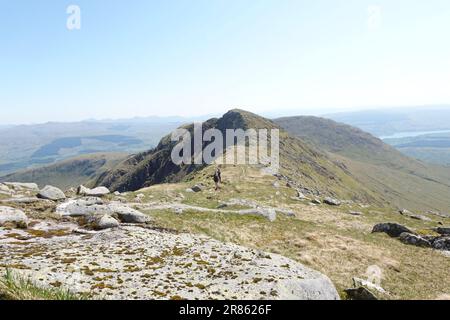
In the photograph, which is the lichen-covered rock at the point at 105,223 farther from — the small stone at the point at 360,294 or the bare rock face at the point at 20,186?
the bare rock face at the point at 20,186

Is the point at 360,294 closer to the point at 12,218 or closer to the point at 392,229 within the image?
the point at 12,218

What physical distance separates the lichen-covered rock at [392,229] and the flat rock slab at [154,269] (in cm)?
2928

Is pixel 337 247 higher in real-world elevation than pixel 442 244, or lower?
higher

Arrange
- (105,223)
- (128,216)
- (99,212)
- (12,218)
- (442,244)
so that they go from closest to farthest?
(12,218) → (105,223) → (99,212) → (128,216) → (442,244)

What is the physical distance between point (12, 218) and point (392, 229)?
4593 centimetres

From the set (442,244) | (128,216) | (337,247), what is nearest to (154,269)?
(128,216)

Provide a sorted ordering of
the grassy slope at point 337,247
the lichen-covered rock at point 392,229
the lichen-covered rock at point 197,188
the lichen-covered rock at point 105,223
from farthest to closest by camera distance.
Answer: the lichen-covered rock at point 197,188 < the lichen-covered rock at point 392,229 < the grassy slope at point 337,247 < the lichen-covered rock at point 105,223

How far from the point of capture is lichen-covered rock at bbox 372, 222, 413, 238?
44031 millimetres

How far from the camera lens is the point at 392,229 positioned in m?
44.8

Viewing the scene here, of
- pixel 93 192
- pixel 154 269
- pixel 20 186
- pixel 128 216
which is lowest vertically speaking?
pixel 93 192

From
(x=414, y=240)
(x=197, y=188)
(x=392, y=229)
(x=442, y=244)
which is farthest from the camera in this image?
(x=197, y=188)

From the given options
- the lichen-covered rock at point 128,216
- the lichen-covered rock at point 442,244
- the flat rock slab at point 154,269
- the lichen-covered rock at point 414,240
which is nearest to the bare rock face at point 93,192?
the lichen-covered rock at point 128,216

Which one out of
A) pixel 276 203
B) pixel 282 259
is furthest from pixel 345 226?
pixel 282 259

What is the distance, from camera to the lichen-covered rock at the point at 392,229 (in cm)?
4403
